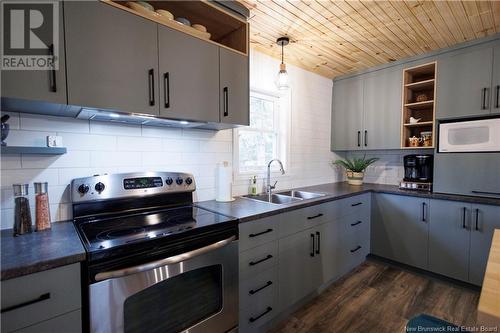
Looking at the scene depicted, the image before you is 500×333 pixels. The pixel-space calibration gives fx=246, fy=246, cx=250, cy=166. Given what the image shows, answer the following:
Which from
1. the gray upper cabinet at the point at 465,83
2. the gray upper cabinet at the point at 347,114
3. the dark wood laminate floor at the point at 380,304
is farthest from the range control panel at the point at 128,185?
the gray upper cabinet at the point at 465,83

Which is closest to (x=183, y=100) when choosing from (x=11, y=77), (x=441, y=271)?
(x=11, y=77)

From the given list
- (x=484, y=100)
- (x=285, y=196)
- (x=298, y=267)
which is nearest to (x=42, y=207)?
(x=298, y=267)

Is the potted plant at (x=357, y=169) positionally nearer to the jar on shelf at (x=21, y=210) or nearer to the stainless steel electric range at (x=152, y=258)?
the stainless steel electric range at (x=152, y=258)

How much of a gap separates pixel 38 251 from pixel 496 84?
3464 mm

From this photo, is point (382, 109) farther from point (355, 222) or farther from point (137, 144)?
point (137, 144)

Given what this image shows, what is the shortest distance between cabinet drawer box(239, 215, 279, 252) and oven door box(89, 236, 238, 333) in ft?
0.30

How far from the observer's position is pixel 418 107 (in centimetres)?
294

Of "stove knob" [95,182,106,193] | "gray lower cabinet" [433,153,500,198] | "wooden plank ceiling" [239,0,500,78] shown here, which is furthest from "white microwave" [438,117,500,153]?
"stove knob" [95,182,106,193]

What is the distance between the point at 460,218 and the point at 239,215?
7.04 ft

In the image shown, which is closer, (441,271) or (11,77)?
(11,77)

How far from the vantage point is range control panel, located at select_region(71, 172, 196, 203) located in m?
1.44

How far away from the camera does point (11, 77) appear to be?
1034 millimetres

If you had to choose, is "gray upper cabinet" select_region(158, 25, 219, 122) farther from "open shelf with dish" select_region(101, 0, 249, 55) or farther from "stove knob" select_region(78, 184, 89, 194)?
"stove knob" select_region(78, 184, 89, 194)

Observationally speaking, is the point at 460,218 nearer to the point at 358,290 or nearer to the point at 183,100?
the point at 358,290
